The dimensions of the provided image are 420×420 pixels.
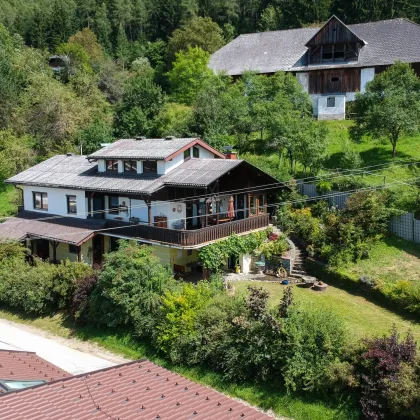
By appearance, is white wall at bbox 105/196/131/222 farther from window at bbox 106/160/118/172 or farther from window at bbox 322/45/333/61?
window at bbox 322/45/333/61

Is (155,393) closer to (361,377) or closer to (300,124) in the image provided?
(361,377)

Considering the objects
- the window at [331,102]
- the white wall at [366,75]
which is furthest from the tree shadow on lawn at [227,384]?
the white wall at [366,75]

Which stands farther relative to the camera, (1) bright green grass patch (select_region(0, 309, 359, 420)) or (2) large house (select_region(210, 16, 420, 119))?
(2) large house (select_region(210, 16, 420, 119))

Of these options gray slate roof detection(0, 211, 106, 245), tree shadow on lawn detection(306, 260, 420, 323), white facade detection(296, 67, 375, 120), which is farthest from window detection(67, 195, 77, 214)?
white facade detection(296, 67, 375, 120)

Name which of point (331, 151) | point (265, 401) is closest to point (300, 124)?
point (331, 151)

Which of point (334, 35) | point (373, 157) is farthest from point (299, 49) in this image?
point (373, 157)

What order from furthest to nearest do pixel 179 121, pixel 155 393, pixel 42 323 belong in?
1. pixel 179 121
2. pixel 42 323
3. pixel 155 393
